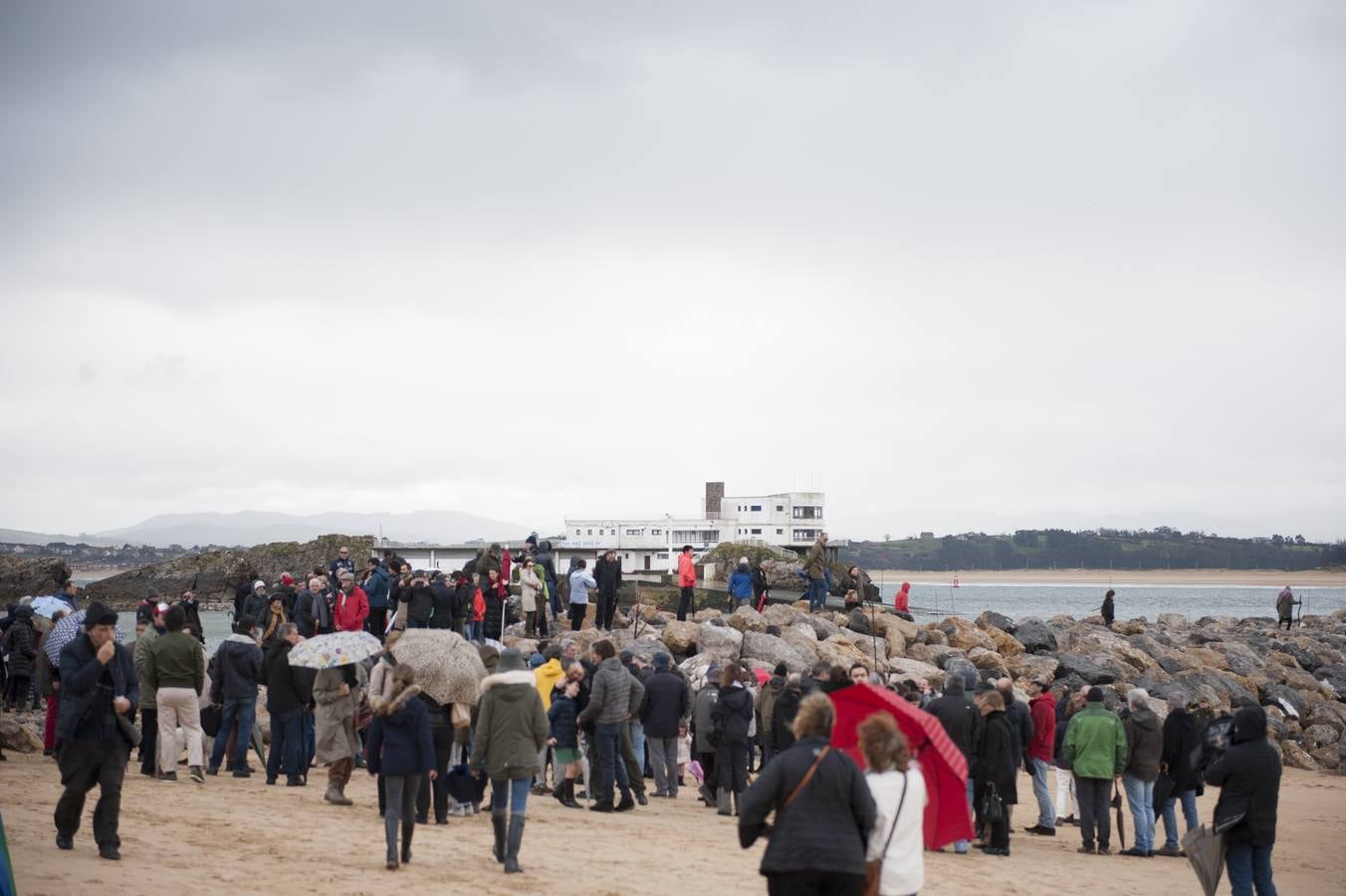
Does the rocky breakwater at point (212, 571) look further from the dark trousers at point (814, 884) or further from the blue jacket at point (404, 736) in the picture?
the dark trousers at point (814, 884)

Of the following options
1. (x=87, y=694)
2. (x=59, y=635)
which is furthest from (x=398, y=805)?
(x=59, y=635)

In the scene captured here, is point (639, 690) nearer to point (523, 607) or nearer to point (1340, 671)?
point (523, 607)

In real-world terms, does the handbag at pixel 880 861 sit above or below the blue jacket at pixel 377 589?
below

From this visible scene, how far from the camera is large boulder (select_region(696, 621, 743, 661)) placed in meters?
25.9

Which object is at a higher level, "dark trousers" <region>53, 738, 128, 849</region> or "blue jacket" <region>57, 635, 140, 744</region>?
"blue jacket" <region>57, 635, 140, 744</region>

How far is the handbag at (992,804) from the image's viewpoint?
1440 centimetres

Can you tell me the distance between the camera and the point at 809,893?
24.2ft

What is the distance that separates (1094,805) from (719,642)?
11.5 m

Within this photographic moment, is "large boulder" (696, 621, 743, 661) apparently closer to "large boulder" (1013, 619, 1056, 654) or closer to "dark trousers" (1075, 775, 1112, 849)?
"dark trousers" (1075, 775, 1112, 849)

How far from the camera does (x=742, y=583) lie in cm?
3297

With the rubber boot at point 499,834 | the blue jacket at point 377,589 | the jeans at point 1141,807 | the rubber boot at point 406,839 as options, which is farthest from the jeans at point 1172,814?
the blue jacket at point 377,589

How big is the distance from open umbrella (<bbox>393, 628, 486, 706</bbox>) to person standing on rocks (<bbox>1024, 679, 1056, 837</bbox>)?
7.25 meters

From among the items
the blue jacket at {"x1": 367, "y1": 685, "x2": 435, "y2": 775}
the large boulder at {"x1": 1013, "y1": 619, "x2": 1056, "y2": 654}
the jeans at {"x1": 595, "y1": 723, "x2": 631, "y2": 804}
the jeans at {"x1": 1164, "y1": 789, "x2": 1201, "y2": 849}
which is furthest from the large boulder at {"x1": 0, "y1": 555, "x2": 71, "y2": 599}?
the jeans at {"x1": 1164, "y1": 789, "x2": 1201, "y2": 849}

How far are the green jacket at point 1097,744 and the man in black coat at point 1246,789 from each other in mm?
3152
